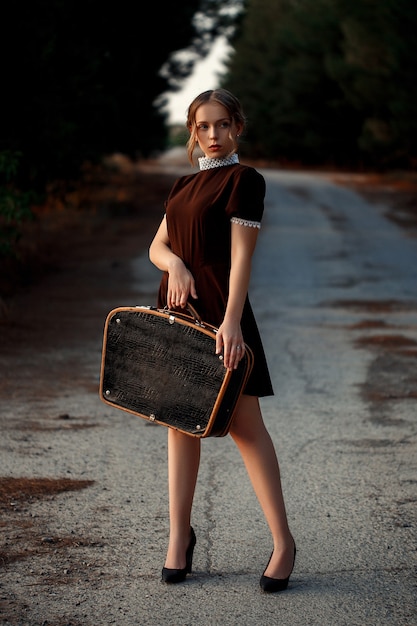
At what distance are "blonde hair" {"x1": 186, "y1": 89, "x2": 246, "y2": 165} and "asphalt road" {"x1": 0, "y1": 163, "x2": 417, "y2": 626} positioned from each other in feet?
5.12

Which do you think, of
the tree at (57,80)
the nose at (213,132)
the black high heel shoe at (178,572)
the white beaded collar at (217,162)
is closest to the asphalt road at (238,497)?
the black high heel shoe at (178,572)

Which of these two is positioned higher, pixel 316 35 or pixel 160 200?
pixel 316 35

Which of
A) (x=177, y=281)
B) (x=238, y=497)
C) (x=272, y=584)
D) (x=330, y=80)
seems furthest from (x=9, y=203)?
(x=330, y=80)

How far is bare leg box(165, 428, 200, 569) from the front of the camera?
3.60m

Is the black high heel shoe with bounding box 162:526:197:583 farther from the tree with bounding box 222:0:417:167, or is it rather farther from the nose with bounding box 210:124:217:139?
the tree with bounding box 222:0:417:167

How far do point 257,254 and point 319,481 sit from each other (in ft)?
36.6

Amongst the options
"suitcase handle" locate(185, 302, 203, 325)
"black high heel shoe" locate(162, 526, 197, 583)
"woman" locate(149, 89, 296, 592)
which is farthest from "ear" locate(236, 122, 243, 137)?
"black high heel shoe" locate(162, 526, 197, 583)

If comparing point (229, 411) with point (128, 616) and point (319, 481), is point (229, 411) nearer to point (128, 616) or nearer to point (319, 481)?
point (128, 616)

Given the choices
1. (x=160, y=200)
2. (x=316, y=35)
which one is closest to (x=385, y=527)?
(x=160, y=200)

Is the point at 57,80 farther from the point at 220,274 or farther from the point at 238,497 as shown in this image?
the point at 220,274

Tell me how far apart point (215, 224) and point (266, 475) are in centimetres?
92

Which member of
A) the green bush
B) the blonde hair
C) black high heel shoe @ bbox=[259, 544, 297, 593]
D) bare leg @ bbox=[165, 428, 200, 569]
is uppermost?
the blonde hair

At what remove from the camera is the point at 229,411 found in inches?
132

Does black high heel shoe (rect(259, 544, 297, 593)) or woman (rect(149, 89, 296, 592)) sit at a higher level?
woman (rect(149, 89, 296, 592))
